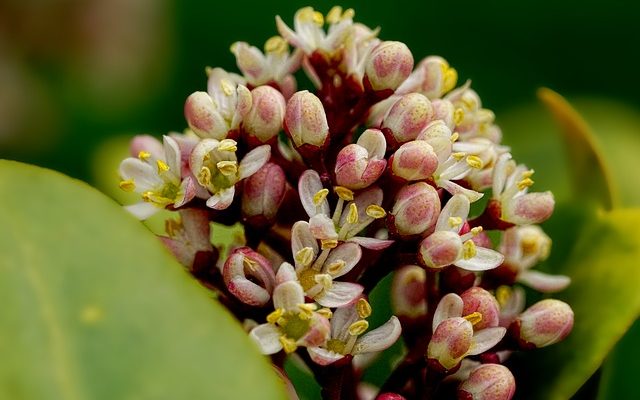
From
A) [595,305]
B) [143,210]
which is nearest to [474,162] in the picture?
[595,305]

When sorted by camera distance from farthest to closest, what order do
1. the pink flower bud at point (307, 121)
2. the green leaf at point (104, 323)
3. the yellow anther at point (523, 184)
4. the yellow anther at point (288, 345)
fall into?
the yellow anther at point (523, 184) < the pink flower bud at point (307, 121) < the yellow anther at point (288, 345) < the green leaf at point (104, 323)

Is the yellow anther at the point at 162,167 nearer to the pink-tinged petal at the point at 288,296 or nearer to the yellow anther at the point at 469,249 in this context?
the pink-tinged petal at the point at 288,296

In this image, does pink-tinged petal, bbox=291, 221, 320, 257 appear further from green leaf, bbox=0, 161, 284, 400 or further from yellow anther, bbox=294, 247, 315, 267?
green leaf, bbox=0, 161, 284, 400

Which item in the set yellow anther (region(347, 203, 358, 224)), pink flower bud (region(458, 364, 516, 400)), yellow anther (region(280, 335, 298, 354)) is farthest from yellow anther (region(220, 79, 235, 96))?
pink flower bud (region(458, 364, 516, 400))

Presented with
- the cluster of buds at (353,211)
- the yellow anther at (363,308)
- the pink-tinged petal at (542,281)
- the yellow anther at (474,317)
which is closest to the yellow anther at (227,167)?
the cluster of buds at (353,211)

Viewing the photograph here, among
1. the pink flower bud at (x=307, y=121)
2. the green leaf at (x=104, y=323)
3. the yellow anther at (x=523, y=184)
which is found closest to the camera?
the green leaf at (x=104, y=323)

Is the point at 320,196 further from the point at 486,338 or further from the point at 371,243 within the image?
the point at 486,338

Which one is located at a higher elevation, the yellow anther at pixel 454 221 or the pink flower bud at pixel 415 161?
the pink flower bud at pixel 415 161

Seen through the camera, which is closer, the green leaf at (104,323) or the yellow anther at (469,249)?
the green leaf at (104,323)
